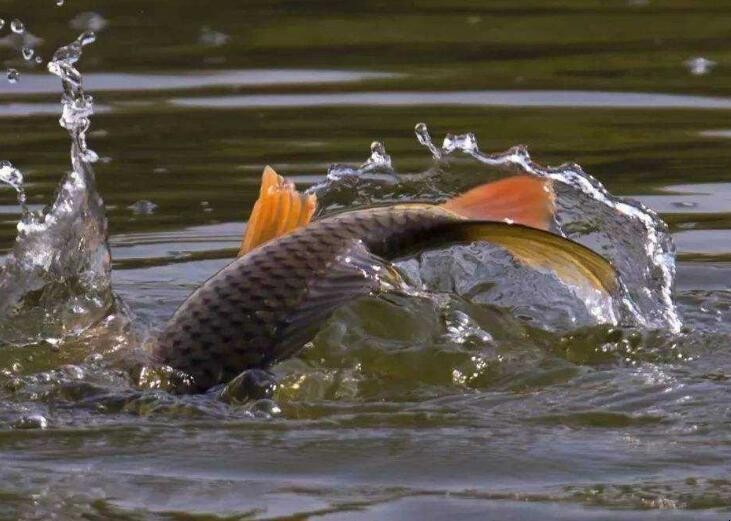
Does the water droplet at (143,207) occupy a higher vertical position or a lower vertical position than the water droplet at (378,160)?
lower

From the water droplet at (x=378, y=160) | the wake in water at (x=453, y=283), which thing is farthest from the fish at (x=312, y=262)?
the water droplet at (x=378, y=160)

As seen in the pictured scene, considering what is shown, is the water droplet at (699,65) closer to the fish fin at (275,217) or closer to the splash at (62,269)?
the splash at (62,269)

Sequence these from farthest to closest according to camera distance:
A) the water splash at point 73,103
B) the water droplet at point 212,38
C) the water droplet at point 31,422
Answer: the water droplet at point 212,38, the water splash at point 73,103, the water droplet at point 31,422

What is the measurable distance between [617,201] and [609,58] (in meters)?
3.34

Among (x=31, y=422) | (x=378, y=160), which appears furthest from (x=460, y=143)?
(x=31, y=422)

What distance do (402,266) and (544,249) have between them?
107 cm

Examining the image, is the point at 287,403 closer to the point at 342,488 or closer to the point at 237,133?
the point at 342,488

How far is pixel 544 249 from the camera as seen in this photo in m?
4.19

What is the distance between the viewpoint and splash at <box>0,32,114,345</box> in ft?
15.6

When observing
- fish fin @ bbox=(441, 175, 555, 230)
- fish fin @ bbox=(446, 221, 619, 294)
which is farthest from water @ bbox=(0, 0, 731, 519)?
fish fin @ bbox=(441, 175, 555, 230)

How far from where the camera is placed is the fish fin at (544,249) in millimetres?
4125

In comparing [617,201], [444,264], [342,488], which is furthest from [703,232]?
[342,488]

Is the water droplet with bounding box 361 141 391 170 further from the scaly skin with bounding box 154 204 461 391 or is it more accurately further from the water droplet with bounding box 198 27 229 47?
the water droplet with bounding box 198 27 229 47

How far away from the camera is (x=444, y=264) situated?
529 cm
